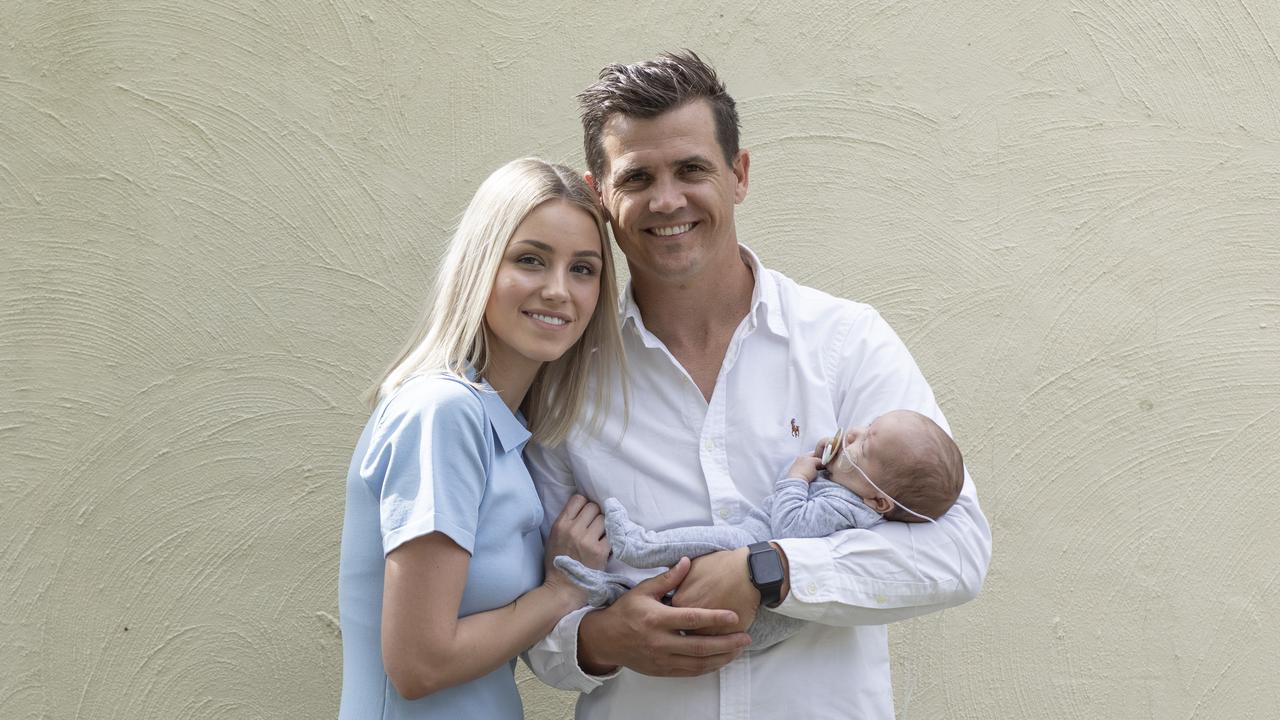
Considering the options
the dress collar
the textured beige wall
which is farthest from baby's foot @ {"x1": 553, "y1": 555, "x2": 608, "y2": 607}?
the textured beige wall

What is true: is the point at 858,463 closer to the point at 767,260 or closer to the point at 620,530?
the point at 620,530

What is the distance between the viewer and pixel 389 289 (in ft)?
9.48

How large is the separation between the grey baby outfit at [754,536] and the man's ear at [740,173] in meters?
0.71

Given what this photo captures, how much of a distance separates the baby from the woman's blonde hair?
1.01 ft

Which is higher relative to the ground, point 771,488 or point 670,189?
point 670,189

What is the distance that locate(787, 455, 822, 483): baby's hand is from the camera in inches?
83.2

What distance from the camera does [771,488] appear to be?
2207mm

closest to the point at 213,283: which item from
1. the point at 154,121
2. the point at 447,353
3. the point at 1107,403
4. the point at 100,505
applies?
the point at 154,121

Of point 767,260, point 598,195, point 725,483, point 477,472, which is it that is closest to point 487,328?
point 477,472

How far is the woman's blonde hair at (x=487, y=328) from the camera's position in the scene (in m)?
2.09

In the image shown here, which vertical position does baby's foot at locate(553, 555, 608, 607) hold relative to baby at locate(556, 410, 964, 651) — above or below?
below

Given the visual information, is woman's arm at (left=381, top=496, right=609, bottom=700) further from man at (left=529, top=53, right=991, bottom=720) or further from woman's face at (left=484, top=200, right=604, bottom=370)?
woman's face at (left=484, top=200, right=604, bottom=370)

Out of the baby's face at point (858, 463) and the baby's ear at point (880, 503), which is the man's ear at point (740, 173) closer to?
the baby's face at point (858, 463)

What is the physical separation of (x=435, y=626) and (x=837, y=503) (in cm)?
77
